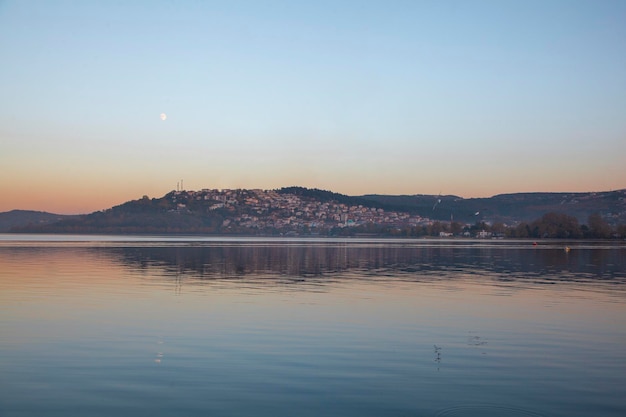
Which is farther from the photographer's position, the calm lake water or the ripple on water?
the calm lake water

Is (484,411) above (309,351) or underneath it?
underneath

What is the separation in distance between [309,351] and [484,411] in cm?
695

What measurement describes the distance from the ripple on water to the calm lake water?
2.3 inches

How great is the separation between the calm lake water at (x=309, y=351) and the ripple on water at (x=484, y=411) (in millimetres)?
58

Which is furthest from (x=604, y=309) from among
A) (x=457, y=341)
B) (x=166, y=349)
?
(x=166, y=349)

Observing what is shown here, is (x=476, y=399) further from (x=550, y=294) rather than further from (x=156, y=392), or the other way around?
(x=550, y=294)

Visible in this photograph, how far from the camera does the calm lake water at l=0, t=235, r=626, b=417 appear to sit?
14.0 m

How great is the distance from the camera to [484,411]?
13.4 meters

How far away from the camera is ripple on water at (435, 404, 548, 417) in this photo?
43.1ft

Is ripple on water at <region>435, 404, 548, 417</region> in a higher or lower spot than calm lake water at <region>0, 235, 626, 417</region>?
lower

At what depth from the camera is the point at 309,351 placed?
19.4m

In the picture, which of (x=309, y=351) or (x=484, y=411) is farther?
(x=309, y=351)

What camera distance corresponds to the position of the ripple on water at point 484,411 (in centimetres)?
1315

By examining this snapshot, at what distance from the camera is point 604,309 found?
2945 cm
